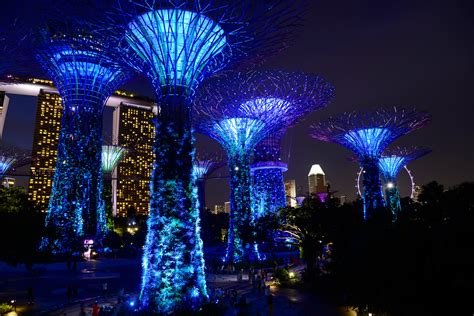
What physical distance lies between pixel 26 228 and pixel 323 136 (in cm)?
2339

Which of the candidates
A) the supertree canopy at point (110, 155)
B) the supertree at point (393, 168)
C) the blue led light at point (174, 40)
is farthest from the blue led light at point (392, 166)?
the blue led light at point (174, 40)

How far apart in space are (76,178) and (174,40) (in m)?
18.1

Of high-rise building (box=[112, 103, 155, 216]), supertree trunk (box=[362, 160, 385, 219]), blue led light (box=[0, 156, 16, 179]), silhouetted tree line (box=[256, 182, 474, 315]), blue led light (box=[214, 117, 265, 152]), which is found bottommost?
silhouetted tree line (box=[256, 182, 474, 315])

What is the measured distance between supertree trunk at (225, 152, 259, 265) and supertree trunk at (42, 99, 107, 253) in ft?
35.9

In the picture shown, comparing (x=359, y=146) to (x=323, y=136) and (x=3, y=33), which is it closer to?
(x=323, y=136)

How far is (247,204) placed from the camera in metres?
29.6

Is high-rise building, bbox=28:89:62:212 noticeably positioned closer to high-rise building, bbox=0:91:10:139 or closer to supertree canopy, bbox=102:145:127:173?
high-rise building, bbox=0:91:10:139

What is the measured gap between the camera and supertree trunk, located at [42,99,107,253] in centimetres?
2686

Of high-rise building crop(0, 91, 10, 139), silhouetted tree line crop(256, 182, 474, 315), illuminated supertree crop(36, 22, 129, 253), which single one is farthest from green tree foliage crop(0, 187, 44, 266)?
high-rise building crop(0, 91, 10, 139)

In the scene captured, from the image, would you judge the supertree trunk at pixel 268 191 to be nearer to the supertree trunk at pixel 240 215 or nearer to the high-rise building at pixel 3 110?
the supertree trunk at pixel 240 215

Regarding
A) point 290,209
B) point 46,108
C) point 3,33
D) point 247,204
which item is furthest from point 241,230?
point 46,108

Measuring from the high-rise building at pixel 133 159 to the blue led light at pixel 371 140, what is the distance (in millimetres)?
99182

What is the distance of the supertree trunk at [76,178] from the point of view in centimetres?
2686

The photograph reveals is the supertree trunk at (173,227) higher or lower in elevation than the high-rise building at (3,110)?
lower
